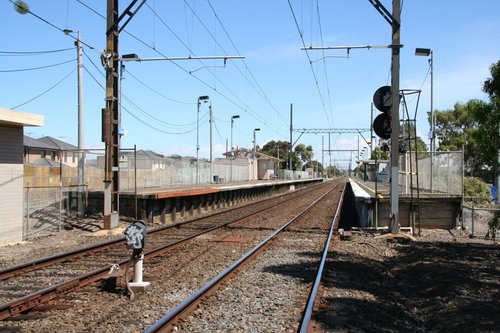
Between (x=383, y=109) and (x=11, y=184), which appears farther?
(x=383, y=109)

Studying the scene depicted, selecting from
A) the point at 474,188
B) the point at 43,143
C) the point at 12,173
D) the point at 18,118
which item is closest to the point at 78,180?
the point at 12,173

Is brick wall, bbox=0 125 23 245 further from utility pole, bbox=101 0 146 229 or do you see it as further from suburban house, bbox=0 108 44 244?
utility pole, bbox=101 0 146 229

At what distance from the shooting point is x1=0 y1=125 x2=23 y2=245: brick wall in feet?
46.5

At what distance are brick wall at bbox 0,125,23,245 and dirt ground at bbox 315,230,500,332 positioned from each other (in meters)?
8.72

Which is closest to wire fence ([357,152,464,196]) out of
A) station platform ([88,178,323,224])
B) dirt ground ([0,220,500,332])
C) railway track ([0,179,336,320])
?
dirt ground ([0,220,500,332])

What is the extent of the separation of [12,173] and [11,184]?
1.03ft

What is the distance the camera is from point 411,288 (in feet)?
29.7

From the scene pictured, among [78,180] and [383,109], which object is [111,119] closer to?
[78,180]

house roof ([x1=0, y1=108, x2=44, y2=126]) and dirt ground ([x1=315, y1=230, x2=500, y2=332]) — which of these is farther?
house roof ([x1=0, y1=108, x2=44, y2=126])

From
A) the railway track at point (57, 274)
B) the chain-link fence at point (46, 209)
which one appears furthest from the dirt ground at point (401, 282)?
the railway track at point (57, 274)

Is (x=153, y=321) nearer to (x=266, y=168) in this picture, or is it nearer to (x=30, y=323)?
(x=30, y=323)

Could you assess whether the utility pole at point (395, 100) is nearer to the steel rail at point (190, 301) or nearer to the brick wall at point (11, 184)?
the steel rail at point (190, 301)

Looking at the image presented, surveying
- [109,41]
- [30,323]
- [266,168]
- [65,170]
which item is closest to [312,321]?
[30,323]

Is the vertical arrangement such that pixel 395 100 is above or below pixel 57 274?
above
